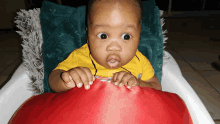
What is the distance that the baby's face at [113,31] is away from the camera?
480mm

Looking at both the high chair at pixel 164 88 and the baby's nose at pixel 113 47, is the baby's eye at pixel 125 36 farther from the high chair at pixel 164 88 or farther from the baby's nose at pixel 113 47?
the high chair at pixel 164 88

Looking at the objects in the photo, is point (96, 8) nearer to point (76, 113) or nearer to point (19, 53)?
point (76, 113)

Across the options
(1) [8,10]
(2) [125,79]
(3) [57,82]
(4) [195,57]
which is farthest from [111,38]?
(1) [8,10]

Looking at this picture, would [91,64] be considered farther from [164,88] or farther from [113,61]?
[164,88]

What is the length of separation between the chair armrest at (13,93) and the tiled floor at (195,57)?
2.43 ft

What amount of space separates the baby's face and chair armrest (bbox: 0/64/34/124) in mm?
343

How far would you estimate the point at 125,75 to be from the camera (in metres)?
0.48

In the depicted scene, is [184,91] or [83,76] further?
[184,91]

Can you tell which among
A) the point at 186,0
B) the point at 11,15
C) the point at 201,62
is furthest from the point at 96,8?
the point at 186,0

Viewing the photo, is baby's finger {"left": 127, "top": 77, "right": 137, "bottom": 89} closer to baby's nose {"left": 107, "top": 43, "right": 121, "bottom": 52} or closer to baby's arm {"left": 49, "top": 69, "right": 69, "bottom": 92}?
baby's nose {"left": 107, "top": 43, "right": 121, "bottom": 52}

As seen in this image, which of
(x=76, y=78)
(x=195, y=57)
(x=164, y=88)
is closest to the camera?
(x=76, y=78)

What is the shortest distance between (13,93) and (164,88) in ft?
2.06

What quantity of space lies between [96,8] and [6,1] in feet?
9.80

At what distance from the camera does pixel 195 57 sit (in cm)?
165
